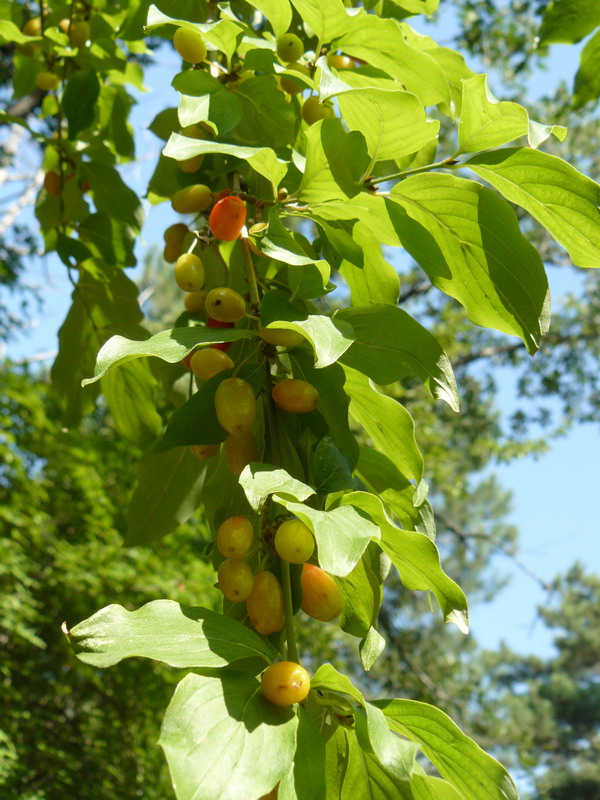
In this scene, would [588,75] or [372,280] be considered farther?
[588,75]

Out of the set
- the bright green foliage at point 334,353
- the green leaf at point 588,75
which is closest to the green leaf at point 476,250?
the bright green foliage at point 334,353

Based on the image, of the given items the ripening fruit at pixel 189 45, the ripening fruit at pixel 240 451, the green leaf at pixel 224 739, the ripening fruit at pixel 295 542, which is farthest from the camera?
the ripening fruit at pixel 189 45

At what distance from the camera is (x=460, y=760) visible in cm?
53

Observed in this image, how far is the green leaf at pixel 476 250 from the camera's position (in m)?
0.67

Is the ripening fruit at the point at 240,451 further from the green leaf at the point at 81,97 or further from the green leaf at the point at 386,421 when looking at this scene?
the green leaf at the point at 81,97

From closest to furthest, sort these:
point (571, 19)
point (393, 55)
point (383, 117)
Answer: point (383, 117) → point (393, 55) → point (571, 19)

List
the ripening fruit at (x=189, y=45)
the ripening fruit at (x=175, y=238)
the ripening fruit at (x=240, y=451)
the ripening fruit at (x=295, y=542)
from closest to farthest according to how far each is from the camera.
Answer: the ripening fruit at (x=295, y=542) < the ripening fruit at (x=240, y=451) < the ripening fruit at (x=189, y=45) < the ripening fruit at (x=175, y=238)

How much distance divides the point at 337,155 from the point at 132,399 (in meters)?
0.57

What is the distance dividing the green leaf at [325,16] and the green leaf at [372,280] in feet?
0.69

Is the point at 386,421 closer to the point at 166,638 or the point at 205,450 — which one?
the point at 205,450

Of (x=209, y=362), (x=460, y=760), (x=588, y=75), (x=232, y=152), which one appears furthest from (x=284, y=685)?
(x=588, y=75)

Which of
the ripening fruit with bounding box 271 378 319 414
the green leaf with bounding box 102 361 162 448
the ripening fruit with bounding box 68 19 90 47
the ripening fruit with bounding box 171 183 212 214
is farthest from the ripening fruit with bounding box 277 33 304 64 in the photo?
the ripening fruit with bounding box 68 19 90 47

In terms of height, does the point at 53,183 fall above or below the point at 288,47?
below

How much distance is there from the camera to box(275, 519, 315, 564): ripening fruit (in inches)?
20.5
